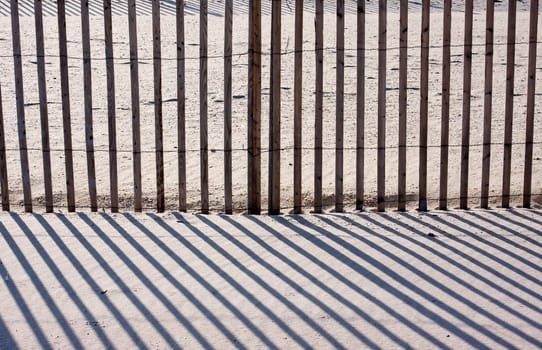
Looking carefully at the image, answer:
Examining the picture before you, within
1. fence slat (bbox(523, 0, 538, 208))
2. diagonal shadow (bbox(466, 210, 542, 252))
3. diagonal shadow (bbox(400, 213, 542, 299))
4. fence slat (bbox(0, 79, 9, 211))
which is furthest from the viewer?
fence slat (bbox(0, 79, 9, 211))

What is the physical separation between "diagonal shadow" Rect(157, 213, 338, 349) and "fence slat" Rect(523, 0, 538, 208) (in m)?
2.33

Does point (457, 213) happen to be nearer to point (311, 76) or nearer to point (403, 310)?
point (403, 310)

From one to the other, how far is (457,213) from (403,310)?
5.99 ft

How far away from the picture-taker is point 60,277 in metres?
4.73

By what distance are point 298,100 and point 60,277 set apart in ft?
6.68

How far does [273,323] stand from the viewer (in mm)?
4117

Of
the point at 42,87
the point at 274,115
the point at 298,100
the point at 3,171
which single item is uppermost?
the point at 42,87

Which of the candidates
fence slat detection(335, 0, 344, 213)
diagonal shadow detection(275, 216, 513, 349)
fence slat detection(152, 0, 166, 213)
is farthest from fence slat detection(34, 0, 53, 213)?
fence slat detection(335, 0, 344, 213)

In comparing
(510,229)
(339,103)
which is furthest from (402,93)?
(510,229)

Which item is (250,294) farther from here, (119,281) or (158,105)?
(158,105)

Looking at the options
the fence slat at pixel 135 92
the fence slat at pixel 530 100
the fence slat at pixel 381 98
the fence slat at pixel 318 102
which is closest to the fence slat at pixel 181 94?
the fence slat at pixel 135 92

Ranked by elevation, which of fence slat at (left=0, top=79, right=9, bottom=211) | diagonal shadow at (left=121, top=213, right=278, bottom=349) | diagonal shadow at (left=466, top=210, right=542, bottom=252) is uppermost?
fence slat at (left=0, top=79, right=9, bottom=211)

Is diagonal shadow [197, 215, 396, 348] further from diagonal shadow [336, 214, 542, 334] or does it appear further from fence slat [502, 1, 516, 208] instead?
fence slat [502, 1, 516, 208]

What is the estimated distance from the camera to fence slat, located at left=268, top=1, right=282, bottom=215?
5.63 metres
